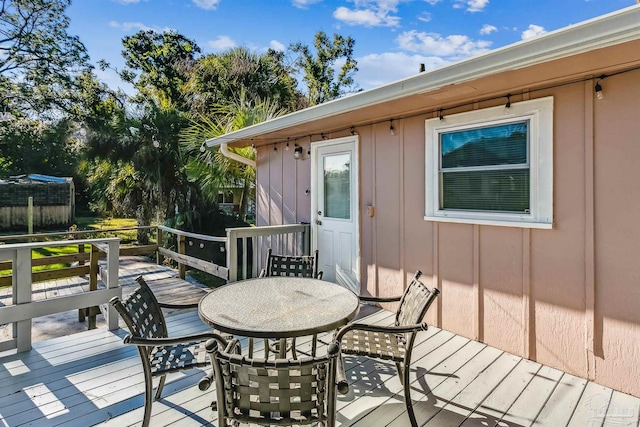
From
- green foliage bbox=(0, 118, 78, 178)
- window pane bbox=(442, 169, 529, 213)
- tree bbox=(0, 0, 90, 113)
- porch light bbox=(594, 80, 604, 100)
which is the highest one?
tree bbox=(0, 0, 90, 113)

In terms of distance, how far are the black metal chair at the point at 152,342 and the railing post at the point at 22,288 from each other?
1.56 meters

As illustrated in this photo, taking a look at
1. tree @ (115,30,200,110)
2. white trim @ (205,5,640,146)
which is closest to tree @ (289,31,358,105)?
tree @ (115,30,200,110)

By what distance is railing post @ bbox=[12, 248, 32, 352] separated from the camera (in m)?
2.94

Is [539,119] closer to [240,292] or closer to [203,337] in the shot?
[240,292]

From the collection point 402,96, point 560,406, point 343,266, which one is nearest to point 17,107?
point 343,266

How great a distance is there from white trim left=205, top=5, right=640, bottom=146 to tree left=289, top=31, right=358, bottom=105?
568 inches

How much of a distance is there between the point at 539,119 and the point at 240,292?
8.73 feet

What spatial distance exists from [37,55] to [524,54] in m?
19.8

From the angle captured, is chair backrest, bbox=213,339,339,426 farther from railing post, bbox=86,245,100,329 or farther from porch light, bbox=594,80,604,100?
railing post, bbox=86,245,100,329

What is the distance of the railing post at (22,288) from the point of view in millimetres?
2939

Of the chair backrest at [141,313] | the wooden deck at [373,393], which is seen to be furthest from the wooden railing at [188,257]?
the chair backrest at [141,313]

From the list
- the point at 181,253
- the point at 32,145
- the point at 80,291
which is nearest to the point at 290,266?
the point at 181,253

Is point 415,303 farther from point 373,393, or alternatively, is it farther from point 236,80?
point 236,80

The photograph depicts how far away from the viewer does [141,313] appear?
2020 millimetres
